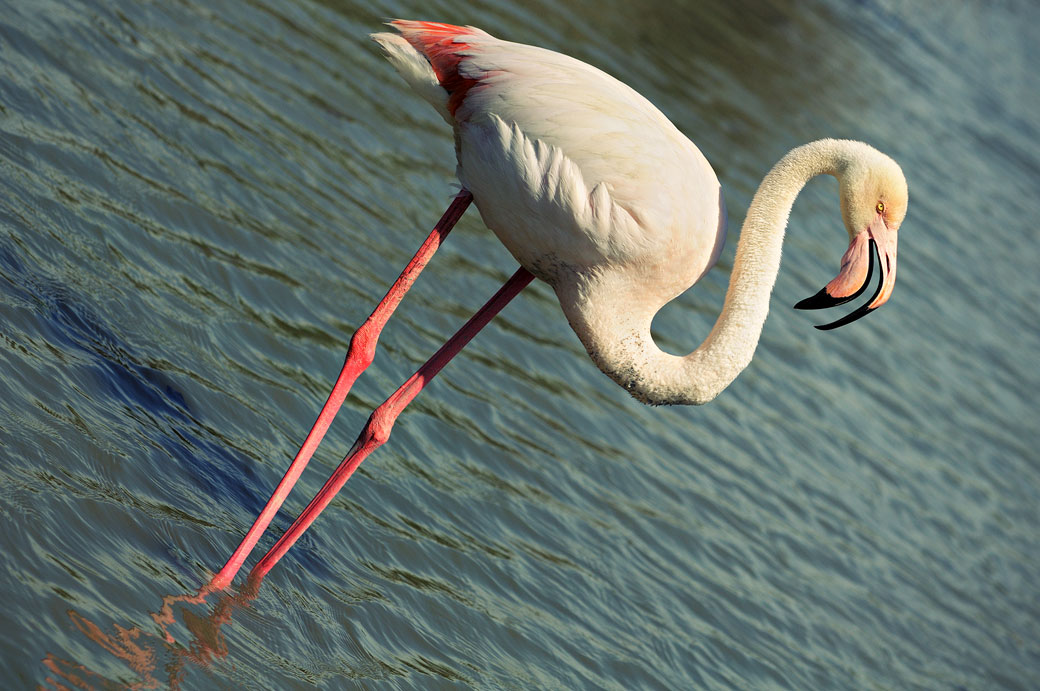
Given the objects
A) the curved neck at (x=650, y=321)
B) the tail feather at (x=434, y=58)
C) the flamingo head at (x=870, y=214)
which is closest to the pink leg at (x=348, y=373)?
the tail feather at (x=434, y=58)

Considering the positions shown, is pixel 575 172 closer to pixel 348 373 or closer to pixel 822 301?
pixel 822 301

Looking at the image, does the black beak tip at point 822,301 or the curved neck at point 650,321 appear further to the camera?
the curved neck at point 650,321

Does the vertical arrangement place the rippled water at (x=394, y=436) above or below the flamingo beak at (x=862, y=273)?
below

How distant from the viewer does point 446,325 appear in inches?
270

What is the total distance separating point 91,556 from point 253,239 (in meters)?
2.88

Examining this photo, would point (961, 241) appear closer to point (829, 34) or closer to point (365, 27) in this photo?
point (829, 34)

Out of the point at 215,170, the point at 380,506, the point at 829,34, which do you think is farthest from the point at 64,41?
the point at 829,34

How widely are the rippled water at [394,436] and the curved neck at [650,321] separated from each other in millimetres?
1341

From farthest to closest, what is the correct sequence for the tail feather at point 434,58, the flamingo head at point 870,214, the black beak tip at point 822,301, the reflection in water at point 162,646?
the tail feather at point 434,58, the flamingo head at point 870,214, the black beak tip at point 822,301, the reflection in water at point 162,646

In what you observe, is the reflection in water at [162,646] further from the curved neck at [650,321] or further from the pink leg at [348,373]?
the curved neck at [650,321]

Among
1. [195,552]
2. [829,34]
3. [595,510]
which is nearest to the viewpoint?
[195,552]

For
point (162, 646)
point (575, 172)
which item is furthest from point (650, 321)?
point (162, 646)

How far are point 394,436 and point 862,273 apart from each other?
2546mm

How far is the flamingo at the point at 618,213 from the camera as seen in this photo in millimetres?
4184
